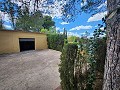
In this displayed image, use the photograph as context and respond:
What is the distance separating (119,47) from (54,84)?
14.2ft

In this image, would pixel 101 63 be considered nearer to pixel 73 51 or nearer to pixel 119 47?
pixel 73 51

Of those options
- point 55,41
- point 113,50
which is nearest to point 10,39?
point 55,41

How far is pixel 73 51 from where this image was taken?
12.5ft

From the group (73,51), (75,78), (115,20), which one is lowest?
(75,78)

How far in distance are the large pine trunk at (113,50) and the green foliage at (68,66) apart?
1352 mm

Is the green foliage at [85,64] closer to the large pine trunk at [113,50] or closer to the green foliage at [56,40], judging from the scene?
the large pine trunk at [113,50]

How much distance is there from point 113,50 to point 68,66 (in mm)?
1725

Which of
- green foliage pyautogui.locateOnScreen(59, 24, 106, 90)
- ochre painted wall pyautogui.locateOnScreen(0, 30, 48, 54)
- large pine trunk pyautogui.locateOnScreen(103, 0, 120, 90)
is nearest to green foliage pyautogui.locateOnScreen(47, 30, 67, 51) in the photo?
ochre painted wall pyautogui.locateOnScreen(0, 30, 48, 54)

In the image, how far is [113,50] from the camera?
95.4 inches

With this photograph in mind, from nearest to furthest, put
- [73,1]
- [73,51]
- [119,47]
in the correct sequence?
[119,47] → [73,51] → [73,1]

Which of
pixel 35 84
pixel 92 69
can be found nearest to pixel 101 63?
pixel 92 69

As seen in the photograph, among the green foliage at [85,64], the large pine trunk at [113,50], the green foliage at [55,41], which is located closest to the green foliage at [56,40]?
the green foliage at [55,41]

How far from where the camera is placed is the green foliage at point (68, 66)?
149 inches

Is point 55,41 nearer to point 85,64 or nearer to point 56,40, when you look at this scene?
point 56,40
